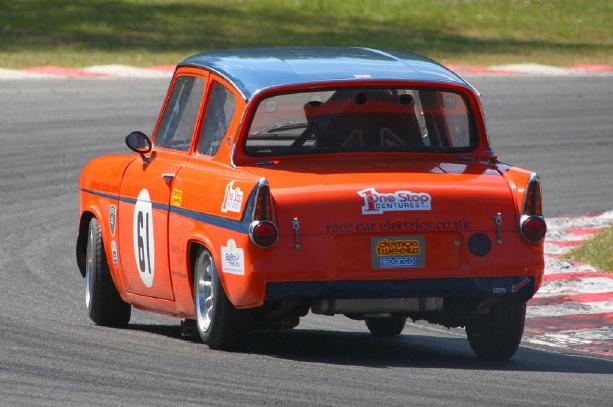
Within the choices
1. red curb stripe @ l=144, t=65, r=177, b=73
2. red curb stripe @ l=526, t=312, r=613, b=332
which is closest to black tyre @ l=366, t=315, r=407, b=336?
red curb stripe @ l=526, t=312, r=613, b=332

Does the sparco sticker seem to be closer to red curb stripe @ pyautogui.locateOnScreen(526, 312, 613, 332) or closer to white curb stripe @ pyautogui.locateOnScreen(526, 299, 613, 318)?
red curb stripe @ pyautogui.locateOnScreen(526, 312, 613, 332)

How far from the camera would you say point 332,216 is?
7582 millimetres

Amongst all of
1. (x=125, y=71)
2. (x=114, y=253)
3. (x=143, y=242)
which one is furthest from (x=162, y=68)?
(x=143, y=242)

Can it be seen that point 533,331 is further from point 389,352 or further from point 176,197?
point 176,197

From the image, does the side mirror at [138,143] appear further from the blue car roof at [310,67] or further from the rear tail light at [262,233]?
the rear tail light at [262,233]

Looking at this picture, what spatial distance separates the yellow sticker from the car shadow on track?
0.80 meters

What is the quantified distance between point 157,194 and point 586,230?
6.45 m

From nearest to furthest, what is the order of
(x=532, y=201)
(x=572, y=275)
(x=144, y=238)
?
(x=532, y=201) → (x=144, y=238) → (x=572, y=275)

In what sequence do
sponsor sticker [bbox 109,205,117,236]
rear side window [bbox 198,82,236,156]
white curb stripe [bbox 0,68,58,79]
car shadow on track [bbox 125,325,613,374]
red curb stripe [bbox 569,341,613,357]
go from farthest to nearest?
1. white curb stripe [bbox 0,68,58,79]
2. sponsor sticker [bbox 109,205,117,236]
3. red curb stripe [bbox 569,341,613,357]
4. rear side window [bbox 198,82,236,156]
5. car shadow on track [bbox 125,325,613,374]

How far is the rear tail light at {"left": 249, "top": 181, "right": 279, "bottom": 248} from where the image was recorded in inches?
294

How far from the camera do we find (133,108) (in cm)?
2177

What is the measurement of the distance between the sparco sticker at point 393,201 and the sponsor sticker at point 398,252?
0.48ft

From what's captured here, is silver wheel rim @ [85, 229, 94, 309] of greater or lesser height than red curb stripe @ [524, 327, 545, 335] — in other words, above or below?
above

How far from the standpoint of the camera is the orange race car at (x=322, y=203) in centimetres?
758
